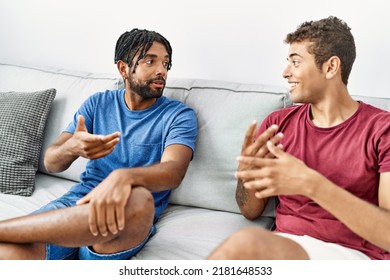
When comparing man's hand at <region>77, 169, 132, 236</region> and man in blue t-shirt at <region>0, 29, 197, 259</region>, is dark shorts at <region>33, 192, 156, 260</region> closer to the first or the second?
man in blue t-shirt at <region>0, 29, 197, 259</region>

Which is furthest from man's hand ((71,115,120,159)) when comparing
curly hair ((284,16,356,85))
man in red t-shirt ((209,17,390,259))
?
curly hair ((284,16,356,85))

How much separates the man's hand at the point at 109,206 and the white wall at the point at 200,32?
914mm

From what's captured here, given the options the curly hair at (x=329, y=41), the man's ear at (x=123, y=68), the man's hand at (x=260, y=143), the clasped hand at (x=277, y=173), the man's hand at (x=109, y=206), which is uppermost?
the curly hair at (x=329, y=41)

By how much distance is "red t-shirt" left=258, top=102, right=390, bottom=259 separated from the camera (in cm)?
143

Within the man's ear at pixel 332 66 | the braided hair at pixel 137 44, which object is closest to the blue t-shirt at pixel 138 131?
the braided hair at pixel 137 44

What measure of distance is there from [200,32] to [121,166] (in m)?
0.71

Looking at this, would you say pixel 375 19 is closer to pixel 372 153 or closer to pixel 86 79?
pixel 372 153

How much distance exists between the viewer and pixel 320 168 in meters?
1.49

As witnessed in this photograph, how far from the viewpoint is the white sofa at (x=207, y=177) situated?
5.42ft

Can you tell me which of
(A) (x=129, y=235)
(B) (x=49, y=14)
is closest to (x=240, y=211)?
(A) (x=129, y=235)

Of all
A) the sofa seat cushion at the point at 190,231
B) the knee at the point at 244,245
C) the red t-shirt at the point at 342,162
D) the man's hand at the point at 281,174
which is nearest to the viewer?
the knee at the point at 244,245

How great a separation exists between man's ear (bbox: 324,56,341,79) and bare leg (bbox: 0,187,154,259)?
2.17 feet

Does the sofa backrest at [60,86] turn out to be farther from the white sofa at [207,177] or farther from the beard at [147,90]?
the beard at [147,90]

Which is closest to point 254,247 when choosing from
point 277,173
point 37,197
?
point 277,173
